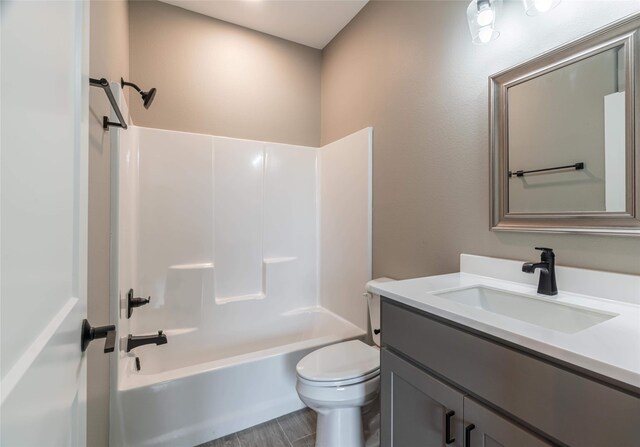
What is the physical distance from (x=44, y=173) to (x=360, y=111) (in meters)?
2.09

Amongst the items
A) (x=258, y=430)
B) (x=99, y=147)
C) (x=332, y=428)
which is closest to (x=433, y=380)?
(x=332, y=428)

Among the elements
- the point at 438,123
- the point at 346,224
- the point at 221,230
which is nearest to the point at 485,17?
the point at 438,123

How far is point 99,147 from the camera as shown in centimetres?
116

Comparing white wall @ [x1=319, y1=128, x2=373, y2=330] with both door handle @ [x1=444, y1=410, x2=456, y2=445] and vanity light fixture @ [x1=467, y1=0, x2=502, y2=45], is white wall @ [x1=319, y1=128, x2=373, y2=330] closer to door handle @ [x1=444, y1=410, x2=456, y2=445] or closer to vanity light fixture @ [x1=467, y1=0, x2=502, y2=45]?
vanity light fixture @ [x1=467, y1=0, x2=502, y2=45]

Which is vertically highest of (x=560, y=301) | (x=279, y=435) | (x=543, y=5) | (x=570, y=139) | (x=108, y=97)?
(x=543, y=5)

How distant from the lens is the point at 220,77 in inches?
94.1

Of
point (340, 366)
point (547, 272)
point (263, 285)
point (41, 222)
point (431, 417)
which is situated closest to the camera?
point (41, 222)

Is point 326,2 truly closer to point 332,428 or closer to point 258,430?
point 332,428

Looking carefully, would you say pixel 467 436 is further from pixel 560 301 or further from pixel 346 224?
pixel 346 224

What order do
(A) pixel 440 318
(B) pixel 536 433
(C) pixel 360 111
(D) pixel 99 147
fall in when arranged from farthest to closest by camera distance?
(C) pixel 360 111
(D) pixel 99 147
(A) pixel 440 318
(B) pixel 536 433

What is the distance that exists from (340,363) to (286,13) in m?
2.50

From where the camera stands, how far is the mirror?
0.94 m

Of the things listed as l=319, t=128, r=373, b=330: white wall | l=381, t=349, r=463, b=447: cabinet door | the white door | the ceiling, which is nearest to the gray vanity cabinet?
l=381, t=349, r=463, b=447: cabinet door

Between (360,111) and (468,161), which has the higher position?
(360,111)
